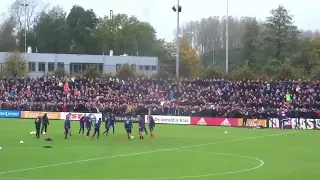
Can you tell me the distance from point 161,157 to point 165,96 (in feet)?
110

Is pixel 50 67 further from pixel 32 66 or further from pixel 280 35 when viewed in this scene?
pixel 280 35

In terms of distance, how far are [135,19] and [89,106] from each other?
69.9m

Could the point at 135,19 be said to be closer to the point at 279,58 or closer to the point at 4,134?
the point at 279,58

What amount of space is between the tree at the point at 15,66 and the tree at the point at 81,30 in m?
27.8

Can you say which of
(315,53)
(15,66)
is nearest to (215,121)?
(315,53)

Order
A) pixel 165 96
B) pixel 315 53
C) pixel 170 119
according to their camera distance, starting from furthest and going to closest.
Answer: pixel 315 53 < pixel 165 96 < pixel 170 119

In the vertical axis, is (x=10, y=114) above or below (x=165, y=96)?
below

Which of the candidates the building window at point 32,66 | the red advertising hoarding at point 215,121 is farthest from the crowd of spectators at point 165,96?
the building window at point 32,66

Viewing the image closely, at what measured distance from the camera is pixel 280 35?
326 feet

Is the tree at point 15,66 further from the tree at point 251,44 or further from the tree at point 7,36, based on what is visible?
the tree at point 251,44

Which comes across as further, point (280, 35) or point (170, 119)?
point (280, 35)

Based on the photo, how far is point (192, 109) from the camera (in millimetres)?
57781

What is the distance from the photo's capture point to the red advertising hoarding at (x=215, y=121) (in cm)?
5591

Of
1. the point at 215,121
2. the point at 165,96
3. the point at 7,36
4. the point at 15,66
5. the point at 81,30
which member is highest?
the point at 81,30
